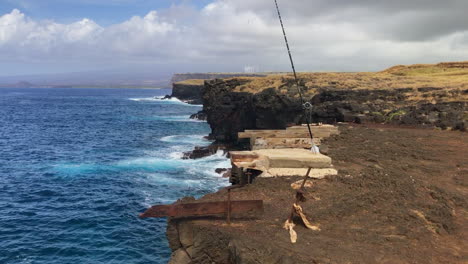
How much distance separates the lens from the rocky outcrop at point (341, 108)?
2430cm

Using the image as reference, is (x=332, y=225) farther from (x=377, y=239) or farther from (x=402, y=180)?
(x=402, y=180)

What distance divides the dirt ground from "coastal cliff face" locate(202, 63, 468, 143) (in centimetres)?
1272

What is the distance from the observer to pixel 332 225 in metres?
7.34

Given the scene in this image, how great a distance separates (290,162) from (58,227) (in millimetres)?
17748

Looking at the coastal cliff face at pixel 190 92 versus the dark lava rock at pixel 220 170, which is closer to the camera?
the dark lava rock at pixel 220 170

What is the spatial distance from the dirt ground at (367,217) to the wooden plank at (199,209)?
22 cm

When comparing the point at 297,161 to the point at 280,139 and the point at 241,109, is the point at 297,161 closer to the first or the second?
the point at 280,139

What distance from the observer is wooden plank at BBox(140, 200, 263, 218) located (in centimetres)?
702

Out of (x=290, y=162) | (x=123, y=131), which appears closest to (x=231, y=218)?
(x=290, y=162)

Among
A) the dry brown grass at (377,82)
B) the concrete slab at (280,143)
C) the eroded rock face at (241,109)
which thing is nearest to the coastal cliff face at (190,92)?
the eroded rock face at (241,109)

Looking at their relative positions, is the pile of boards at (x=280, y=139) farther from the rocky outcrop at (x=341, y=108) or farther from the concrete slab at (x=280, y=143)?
the rocky outcrop at (x=341, y=108)

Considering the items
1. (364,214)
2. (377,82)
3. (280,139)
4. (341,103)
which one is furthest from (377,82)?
(364,214)

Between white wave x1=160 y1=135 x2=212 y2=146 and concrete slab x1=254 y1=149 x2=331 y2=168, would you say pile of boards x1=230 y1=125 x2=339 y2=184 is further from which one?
white wave x1=160 y1=135 x2=212 y2=146

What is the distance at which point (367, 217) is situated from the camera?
7.73 metres
